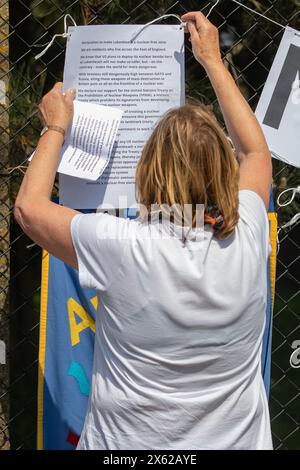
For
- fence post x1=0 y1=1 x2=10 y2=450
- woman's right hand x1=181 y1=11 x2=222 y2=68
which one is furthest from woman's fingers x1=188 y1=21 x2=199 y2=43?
fence post x1=0 y1=1 x2=10 y2=450

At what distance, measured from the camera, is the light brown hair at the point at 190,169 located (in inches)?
64.8

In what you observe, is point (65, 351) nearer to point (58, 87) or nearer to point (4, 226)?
point (4, 226)

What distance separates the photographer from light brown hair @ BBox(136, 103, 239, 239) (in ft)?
5.40

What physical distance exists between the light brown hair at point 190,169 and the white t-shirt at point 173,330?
7 centimetres

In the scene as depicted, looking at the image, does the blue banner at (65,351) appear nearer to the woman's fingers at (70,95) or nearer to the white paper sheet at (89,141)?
the white paper sheet at (89,141)

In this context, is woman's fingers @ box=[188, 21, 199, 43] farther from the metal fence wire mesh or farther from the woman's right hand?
the metal fence wire mesh

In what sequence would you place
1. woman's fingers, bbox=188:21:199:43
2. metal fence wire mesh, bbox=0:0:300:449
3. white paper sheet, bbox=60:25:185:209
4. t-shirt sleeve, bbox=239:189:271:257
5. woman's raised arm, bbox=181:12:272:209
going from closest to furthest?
t-shirt sleeve, bbox=239:189:271:257
woman's raised arm, bbox=181:12:272:209
woman's fingers, bbox=188:21:199:43
white paper sheet, bbox=60:25:185:209
metal fence wire mesh, bbox=0:0:300:449

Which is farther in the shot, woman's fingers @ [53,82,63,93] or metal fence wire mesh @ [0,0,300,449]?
metal fence wire mesh @ [0,0,300,449]

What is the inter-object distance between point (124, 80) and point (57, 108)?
12.6 inches

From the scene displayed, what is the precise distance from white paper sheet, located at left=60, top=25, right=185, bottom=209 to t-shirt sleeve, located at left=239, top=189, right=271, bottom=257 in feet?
2.06

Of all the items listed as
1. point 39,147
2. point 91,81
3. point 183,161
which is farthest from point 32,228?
point 91,81

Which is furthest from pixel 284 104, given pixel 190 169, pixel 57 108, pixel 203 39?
pixel 190 169

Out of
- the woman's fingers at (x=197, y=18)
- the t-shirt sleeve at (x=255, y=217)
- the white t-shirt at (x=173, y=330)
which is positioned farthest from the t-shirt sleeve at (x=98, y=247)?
the woman's fingers at (x=197, y=18)

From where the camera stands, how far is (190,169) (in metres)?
1.64
